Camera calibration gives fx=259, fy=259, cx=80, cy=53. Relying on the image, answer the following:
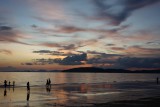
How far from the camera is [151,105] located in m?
32.7

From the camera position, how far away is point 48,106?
30.8 metres

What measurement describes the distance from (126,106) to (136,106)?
133 centimetres

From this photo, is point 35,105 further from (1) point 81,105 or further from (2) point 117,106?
(2) point 117,106

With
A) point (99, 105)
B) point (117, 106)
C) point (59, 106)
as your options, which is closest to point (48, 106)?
point (59, 106)

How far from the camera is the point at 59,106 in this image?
31.0 metres

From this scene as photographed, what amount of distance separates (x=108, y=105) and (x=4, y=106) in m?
12.6

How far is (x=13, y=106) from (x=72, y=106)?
7073mm

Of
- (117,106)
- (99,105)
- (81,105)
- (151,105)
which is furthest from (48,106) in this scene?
(151,105)

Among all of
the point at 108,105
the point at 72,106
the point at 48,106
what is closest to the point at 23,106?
the point at 48,106

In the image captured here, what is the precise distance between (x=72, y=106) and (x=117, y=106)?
214 inches

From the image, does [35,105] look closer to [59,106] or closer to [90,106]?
[59,106]

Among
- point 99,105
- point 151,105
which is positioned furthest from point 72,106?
point 151,105

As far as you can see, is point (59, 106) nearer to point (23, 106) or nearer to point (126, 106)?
point (23, 106)

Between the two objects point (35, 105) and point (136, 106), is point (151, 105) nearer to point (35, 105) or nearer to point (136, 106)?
point (136, 106)
